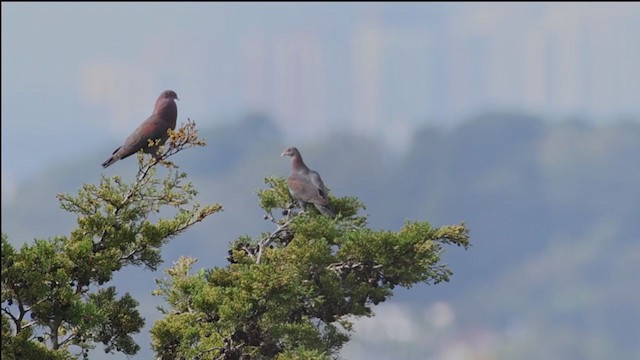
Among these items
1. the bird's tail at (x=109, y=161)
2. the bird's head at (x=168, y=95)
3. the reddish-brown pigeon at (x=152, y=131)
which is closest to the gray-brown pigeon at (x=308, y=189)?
the bird's head at (x=168, y=95)

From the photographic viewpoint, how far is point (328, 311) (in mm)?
23000

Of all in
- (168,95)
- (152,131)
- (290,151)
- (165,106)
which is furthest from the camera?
(290,151)

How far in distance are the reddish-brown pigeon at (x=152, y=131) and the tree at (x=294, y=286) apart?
8.86 feet

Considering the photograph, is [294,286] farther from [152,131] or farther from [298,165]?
[298,165]

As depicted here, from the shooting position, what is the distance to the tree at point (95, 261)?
17531 millimetres

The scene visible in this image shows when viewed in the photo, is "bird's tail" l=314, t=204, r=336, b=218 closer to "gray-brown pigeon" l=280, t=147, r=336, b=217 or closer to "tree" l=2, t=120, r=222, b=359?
"gray-brown pigeon" l=280, t=147, r=336, b=217

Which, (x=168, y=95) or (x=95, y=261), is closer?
→ (x=95, y=261)

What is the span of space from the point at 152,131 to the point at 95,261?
340 centimetres

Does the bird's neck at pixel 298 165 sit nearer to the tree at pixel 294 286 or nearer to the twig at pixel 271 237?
the tree at pixel 294 286

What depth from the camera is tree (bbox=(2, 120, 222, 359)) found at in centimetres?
1753

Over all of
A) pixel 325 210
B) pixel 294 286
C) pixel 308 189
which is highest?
pixel 308 189

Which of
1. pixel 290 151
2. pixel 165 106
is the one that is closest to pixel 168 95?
pixel 165 106

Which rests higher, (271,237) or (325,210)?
(325,210)

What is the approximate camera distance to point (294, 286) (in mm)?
20609
